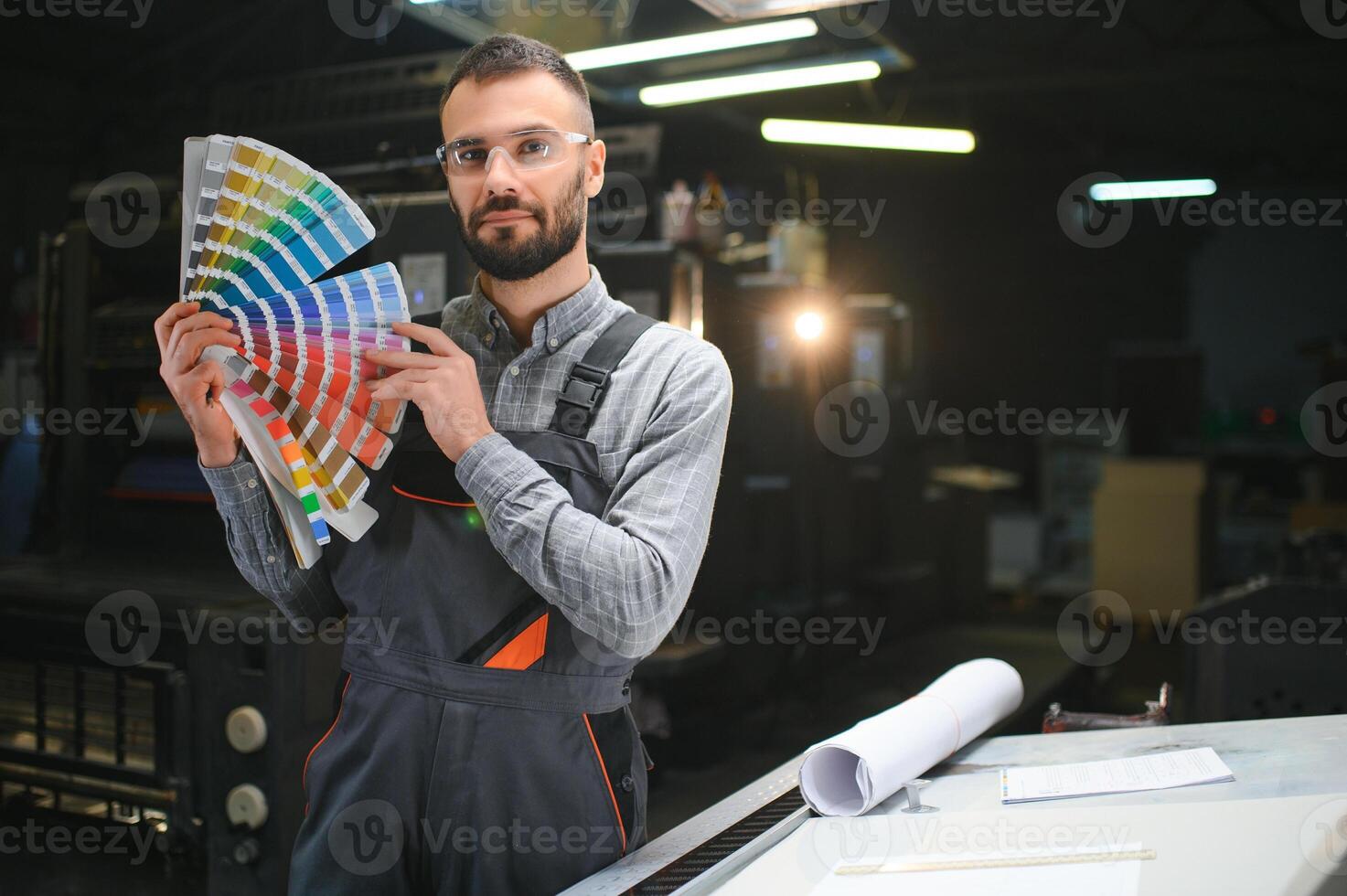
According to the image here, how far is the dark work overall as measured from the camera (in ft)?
4.22

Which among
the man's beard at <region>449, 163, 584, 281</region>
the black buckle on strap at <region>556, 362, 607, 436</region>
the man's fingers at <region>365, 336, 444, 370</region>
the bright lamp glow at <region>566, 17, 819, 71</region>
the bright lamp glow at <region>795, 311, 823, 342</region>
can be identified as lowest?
the black buckle on strap at <region>556, 362, 607, 436</region>

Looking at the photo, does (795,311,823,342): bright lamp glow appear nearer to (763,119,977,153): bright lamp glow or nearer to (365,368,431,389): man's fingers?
(763,119,977,153): bright lamp glow

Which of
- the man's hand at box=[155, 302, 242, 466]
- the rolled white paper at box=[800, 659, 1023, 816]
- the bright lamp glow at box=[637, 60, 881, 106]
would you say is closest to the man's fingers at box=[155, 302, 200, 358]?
the man's hand at box=[155, 302, 242, 466]

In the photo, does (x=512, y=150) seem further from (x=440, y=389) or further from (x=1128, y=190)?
(x=1128, y=190)

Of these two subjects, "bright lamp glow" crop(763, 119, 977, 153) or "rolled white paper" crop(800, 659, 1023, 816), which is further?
"bright lamp glow" crop(763, 119, 977, 153)

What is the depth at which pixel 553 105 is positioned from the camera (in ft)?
4.32

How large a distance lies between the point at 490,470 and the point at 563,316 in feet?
0.97

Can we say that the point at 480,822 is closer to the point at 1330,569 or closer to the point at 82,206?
the point at 82,206

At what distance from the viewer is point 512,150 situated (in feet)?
4.29

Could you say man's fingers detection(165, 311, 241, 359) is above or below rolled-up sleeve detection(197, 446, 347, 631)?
above

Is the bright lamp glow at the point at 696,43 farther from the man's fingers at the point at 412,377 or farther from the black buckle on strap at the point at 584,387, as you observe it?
the man's fingers at the point at 412,377

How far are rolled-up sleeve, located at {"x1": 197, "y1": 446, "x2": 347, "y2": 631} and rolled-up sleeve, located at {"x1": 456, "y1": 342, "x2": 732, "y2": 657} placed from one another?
30cm

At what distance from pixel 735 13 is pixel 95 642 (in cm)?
178

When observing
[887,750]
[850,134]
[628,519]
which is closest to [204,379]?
[628,519]
